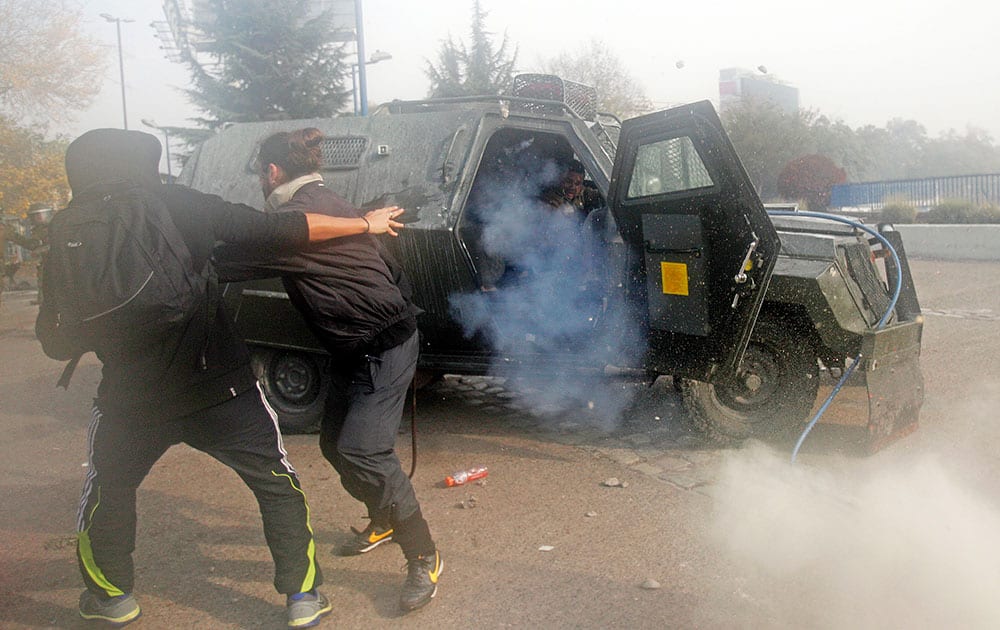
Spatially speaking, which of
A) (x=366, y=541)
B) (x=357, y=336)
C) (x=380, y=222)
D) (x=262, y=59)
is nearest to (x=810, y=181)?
(x=262, y=59)

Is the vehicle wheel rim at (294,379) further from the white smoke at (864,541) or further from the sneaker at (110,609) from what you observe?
the white smoke at (864,541)

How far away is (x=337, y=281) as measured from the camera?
3.30m

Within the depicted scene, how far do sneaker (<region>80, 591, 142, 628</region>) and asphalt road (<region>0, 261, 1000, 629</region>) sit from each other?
5.8 inches

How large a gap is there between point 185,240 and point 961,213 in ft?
61.4

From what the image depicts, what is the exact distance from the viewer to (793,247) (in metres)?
5.12

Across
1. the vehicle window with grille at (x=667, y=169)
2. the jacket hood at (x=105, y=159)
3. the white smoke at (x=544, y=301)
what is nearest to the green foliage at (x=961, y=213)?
the white smoke at (x=544, y=301)

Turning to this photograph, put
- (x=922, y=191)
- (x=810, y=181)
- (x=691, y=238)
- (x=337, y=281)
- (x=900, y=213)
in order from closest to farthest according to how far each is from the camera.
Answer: (x=337, y=281) < (x=691, y=238) < (x=900, y=213) < (x=922, y=191) < (x=810, y=181)

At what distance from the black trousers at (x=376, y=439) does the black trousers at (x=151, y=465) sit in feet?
0.85

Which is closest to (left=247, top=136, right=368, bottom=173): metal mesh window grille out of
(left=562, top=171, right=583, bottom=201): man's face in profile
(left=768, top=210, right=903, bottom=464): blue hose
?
(left=562, top=171, right=583, bottom=201): man's face in profile

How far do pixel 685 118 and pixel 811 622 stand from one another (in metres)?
2.78

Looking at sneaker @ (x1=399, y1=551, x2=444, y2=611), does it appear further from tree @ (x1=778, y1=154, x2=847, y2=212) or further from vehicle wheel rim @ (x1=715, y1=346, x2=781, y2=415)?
tree @ (x1=778, y1=154, x2=847, y2=212)

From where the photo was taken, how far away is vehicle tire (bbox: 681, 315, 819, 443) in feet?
16.7

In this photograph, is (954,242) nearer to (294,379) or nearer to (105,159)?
(294,379)

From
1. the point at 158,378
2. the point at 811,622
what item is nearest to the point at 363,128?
the point at 158,378
